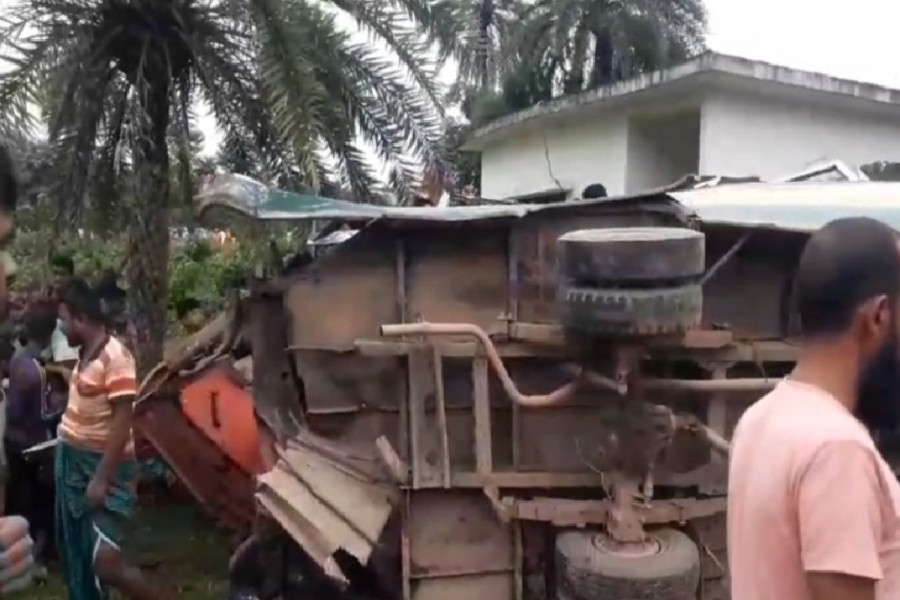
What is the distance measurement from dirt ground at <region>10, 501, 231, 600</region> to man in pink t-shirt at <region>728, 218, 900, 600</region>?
4.54 meters

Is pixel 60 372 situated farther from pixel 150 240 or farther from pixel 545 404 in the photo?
pixel 545 404

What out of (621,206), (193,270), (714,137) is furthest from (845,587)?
(193,270)

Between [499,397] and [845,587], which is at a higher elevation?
[845,587]

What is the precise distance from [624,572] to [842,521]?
2258mm

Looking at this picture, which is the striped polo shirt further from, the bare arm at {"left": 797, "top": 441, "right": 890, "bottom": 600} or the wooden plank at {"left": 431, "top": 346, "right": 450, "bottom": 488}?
the bare arm at {"left": 797, "top": 441, "right": 890, "bottom": 600}

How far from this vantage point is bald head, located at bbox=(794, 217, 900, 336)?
182 centimetres

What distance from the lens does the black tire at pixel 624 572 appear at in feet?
12.6

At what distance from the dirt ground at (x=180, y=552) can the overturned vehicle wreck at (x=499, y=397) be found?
5.69 feet

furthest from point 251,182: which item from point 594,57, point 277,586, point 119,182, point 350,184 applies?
point 594,57

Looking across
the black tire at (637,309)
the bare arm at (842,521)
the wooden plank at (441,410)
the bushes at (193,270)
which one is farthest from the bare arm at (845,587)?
the bushes at (193,270)

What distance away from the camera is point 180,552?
21.9 feet

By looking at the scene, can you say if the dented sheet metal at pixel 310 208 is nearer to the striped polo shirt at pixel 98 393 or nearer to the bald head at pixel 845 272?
the striped polo shirt at pixel 98 393

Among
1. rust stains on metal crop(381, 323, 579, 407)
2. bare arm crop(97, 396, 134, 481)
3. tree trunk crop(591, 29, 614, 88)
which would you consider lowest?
bare arm crop(97, 396, 134, 481)

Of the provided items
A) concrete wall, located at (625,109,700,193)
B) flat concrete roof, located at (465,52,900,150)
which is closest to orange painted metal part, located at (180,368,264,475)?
flat concrete roof, located at (465,52,900,150)
